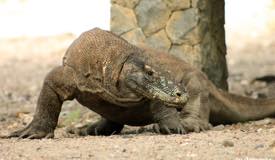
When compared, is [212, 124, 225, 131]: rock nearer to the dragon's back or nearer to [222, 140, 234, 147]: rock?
the dragon's back

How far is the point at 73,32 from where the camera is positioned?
1720 centimetres

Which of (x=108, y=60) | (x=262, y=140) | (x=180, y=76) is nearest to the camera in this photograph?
(x=262, y=140)

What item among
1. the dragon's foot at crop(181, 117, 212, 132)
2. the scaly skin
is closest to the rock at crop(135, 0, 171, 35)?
the dragon's foot at crop(181, 117, 212, 132)

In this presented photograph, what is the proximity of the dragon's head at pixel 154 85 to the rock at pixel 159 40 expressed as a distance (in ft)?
9.28

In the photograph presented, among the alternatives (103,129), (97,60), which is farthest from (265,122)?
(97,60)

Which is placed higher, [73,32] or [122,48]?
[122,48]

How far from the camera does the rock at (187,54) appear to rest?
9125 mm

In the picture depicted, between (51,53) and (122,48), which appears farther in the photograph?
(51,53)

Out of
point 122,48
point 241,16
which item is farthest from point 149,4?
point 241,16

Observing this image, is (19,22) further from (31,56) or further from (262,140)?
(262,140)

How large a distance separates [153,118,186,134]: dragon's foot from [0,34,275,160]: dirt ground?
106 millimetres

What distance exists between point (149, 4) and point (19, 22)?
31.3 ft

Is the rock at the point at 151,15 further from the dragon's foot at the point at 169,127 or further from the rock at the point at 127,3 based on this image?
the dragon's foot at the point at 169,127

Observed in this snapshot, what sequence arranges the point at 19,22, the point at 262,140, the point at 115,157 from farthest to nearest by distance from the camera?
the point at 19,22
the point at 262,140
the point at 115,157
